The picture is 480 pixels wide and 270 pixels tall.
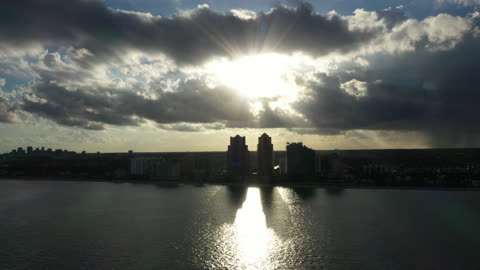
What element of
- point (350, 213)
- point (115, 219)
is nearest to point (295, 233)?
point (350, 213)

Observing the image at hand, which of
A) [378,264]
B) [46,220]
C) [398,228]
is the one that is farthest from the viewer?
[46,220]

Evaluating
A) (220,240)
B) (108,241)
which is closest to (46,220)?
(108,241)

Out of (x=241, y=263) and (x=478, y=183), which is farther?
(x=478, y=183)

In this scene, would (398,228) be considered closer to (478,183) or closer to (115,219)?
(115,219)

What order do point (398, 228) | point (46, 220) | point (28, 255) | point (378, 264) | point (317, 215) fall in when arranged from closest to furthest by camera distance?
point (378, 264)
point (28, 255)
point (398, 228)
point (46, 220)
point (317, 215)

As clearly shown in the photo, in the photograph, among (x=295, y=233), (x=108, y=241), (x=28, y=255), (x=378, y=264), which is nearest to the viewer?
(x=378, y=264)

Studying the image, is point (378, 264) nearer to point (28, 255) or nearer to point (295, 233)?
point (295, 233)
